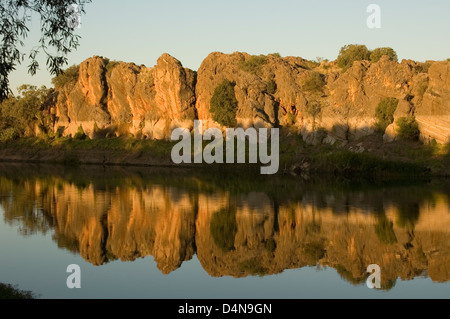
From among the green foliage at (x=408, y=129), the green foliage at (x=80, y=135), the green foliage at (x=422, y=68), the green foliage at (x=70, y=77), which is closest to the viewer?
the green foliage at (x=408, y=129)

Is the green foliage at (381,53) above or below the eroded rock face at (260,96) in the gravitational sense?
above

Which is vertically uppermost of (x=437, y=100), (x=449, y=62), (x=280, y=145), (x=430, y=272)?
(x=449, y=62)

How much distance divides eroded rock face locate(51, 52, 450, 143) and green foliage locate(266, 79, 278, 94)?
0.41 feet

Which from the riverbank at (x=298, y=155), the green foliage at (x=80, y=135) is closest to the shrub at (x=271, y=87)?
the riverbank at (x=298, y=155)

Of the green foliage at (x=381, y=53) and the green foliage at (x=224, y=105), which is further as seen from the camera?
the green foliage at (x=381, y=53)

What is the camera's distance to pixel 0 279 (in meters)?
16.3

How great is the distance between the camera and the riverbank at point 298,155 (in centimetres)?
5043

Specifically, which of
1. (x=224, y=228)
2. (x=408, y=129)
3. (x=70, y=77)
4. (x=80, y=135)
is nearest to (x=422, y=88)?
(x=408, y=129)

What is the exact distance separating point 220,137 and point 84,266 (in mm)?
50637

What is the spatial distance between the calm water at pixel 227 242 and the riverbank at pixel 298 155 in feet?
36.1

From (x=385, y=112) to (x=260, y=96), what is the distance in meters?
16.3

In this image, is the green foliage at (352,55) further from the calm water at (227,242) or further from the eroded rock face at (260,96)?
the calm water at (227,242)
